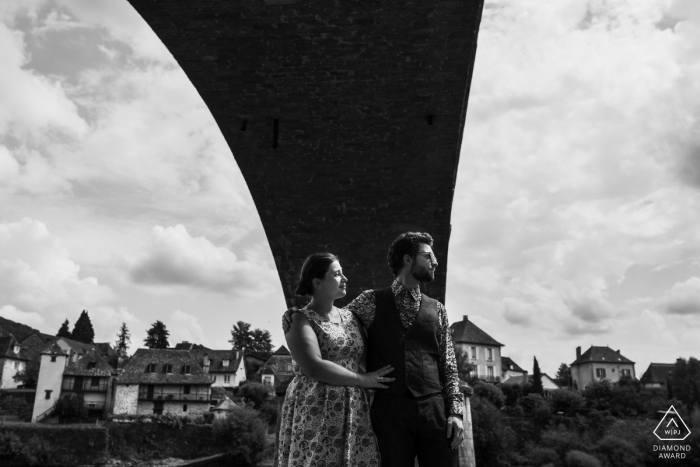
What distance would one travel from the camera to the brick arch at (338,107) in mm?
4285

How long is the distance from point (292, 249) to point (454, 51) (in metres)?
2.95

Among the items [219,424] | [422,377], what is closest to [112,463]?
[219,424]

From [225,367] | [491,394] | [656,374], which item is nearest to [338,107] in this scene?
[491,394]

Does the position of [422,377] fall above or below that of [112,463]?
above

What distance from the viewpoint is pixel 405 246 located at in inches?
105

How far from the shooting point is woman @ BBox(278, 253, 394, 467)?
237 cm

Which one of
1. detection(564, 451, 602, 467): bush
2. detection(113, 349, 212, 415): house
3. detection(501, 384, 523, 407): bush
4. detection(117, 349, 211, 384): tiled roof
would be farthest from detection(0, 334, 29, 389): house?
detection(564, 451, 602, 467): bush

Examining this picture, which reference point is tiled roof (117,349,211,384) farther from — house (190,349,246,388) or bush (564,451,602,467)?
bush (564,451,602,467)

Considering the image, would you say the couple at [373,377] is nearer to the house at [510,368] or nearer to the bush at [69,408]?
the bush at [69,408]

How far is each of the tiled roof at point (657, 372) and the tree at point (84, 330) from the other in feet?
138

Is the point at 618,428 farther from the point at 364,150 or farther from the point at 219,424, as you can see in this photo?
the point at 364,150

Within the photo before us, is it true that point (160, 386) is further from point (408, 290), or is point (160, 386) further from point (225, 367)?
point (408, 290)

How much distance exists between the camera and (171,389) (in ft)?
103

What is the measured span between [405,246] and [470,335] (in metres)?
40.2
